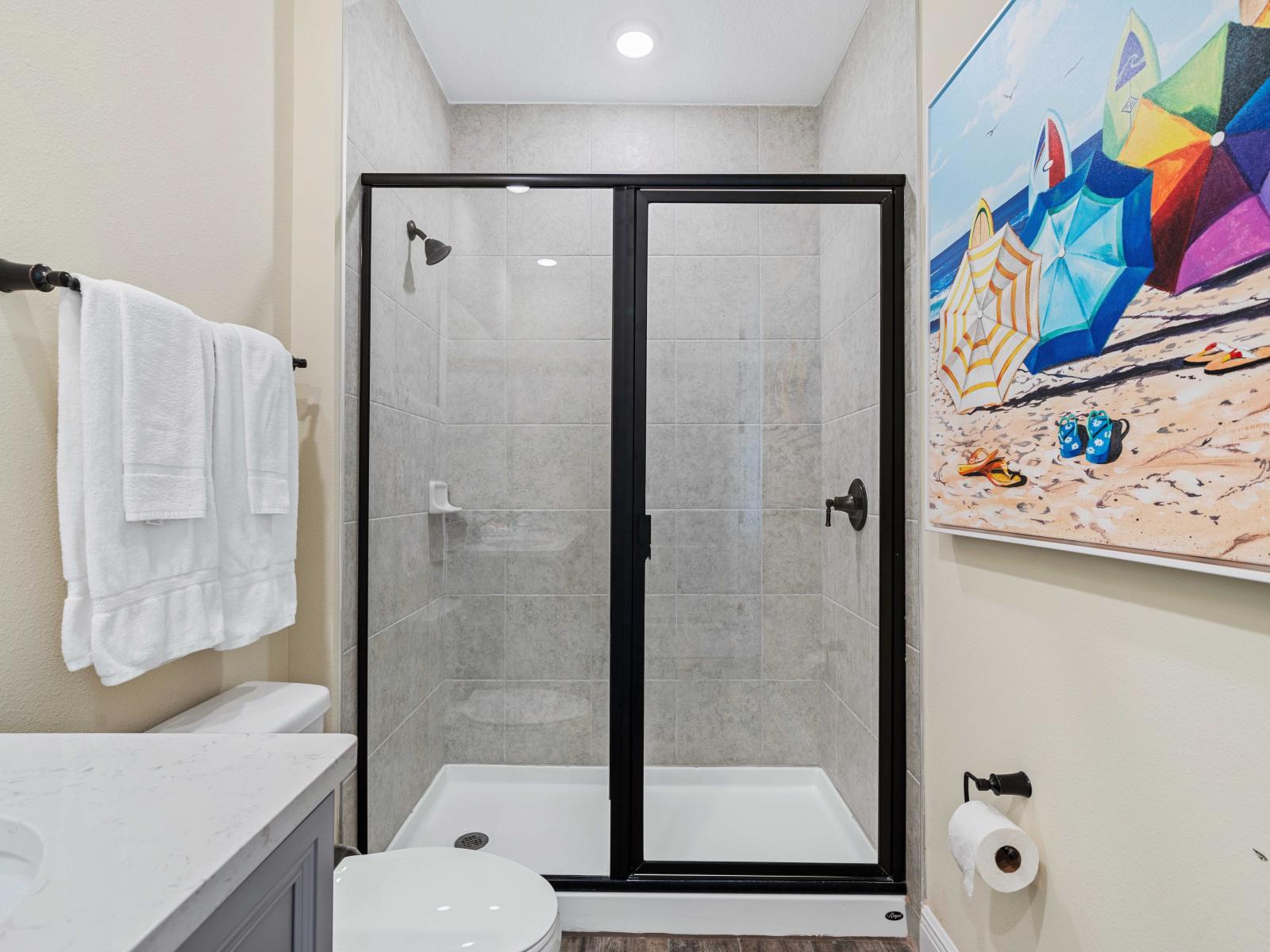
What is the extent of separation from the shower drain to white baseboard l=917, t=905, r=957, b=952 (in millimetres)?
1108

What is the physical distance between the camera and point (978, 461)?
1212 millimetres

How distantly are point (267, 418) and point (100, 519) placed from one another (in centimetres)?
40

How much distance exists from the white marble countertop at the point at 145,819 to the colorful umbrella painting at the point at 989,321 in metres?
1.13

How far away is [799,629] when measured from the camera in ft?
5.78

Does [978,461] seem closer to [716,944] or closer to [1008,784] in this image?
[1008,784]

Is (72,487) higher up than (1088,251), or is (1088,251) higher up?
(1088,251)

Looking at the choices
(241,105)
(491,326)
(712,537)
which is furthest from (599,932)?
(241,105)

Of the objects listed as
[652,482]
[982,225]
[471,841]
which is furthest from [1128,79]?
[471,841]

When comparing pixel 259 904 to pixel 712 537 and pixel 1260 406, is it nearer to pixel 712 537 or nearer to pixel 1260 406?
pixel 1260 406

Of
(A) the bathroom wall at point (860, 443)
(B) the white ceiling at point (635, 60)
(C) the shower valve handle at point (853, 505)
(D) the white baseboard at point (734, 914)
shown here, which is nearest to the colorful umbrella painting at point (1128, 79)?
(A) the bathroom wall at point (860, 443)

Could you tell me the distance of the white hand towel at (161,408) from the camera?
3.26 ft

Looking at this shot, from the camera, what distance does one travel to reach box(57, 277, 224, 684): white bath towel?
944 mm

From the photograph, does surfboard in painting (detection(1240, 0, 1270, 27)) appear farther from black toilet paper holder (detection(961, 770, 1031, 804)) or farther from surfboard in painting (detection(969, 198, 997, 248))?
black toilet paper holder (detection(961, 770, 1031, 804))

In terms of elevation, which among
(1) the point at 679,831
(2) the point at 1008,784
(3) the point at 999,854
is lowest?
(1) the point at 679,831
